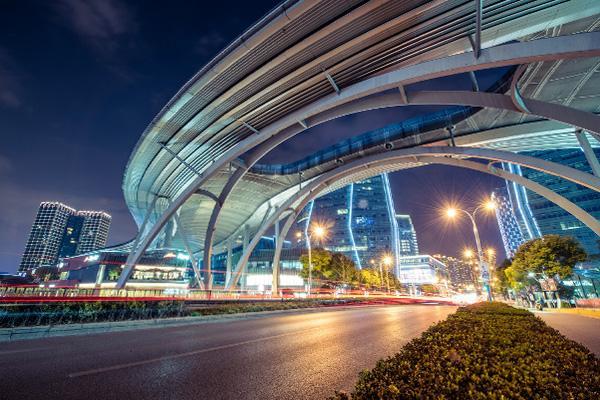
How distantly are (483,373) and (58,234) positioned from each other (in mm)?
235093

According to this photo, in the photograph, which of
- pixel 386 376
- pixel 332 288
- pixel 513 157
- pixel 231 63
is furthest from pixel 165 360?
pixel 332 288

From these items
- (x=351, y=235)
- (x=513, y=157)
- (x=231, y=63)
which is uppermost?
(x=351, y=235)

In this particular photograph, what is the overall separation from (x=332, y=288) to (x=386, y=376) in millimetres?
43228

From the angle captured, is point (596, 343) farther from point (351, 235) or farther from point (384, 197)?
point (384, 197)

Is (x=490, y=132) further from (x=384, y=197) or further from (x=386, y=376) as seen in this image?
(x=384, y=197)

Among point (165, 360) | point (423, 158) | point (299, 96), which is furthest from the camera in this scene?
point (423, 158)

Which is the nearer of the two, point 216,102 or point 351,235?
point 216,102

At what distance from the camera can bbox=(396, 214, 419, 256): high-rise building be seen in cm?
15562

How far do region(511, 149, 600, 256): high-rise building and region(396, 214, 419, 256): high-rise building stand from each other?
2574 inches

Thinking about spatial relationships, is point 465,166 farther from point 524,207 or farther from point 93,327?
point 524,207

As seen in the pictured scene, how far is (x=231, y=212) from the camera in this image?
42500 mm

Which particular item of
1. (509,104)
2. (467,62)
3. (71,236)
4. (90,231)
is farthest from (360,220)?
(71,236)

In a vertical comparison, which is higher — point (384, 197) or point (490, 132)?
point (384, 197)

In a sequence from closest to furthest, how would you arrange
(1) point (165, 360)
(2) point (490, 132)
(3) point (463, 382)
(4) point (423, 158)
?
(3) point (463, 382) → (1) point (165, 360) → (2) point (490, 132) → (4) point (423, 158)
